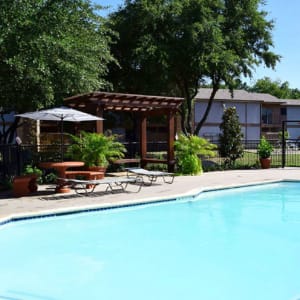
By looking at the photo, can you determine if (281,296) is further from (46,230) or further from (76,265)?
(46,230)

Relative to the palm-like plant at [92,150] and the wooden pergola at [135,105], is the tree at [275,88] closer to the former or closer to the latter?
the wooden pergola at [135,105]

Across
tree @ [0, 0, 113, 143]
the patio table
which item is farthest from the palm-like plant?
the patio table

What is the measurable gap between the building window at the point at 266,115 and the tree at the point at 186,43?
21.1 m

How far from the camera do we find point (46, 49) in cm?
Answer: 1316

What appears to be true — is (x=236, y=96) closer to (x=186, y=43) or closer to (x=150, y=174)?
(x=186, y=43)

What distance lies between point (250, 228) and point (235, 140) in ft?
37.0

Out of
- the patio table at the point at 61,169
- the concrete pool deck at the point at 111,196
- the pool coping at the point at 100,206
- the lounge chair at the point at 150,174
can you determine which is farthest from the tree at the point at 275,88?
the patio table at the point at 61,169

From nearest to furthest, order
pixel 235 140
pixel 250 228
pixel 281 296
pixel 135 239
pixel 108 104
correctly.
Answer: pixel 281 296 → pixel 135 239 → pixel 250 228 → pixel 108 104 → pixel 235 140

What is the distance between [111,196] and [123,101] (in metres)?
5.70

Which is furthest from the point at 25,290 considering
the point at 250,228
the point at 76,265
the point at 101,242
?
the point at 250,228

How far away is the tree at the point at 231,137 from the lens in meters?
21.2

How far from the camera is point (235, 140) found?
21.3m

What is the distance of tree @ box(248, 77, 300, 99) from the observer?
8256 centimetres

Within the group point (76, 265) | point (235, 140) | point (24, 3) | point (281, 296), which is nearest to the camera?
point (281, 296)
